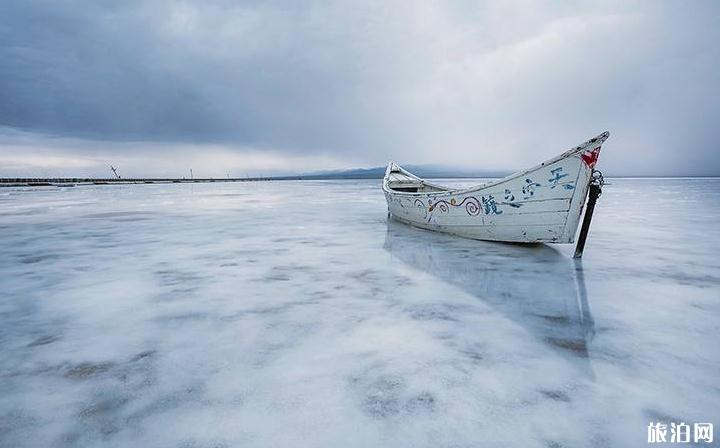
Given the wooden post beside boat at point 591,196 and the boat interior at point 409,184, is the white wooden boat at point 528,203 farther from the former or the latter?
the boat interior at point 409,184

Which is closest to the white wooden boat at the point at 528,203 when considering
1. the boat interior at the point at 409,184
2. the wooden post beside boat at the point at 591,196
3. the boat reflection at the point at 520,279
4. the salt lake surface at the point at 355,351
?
the wooden post beside boat at the point at 591,196

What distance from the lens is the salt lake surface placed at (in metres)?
2.38

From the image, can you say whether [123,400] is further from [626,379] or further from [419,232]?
[419,232]

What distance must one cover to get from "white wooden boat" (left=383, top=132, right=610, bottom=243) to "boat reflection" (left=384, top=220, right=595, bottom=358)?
14.6 inches

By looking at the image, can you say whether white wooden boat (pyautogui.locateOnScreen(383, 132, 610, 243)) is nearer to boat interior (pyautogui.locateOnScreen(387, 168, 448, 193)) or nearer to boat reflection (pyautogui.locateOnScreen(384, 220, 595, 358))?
boat reflection (pyautogui.locateOnScreen(384, 220, 595, 358))

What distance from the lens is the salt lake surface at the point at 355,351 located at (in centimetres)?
238

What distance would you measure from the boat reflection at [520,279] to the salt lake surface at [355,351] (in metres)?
0.05

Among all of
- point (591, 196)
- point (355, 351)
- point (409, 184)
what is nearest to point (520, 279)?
point (591, 196)

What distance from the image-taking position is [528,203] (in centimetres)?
781

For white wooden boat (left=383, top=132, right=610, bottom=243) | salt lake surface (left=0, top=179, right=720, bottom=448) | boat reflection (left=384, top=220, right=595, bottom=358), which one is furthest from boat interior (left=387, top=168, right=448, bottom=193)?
salt lake surface (left=0, top=179, right=720, bottom=448)

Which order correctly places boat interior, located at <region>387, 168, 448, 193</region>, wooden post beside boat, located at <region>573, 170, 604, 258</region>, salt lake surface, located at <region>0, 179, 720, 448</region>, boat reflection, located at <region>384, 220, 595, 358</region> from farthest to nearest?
boat interior, located at <region>387, 168, 448, 193</region>, wooden post beside boat, located at <region>573, 170, 604, 258</region>, boat reflection, located at <region>384, 220, 595, 358</region>, salt lake surface, located at <region>0, 179, 720, 448</region>

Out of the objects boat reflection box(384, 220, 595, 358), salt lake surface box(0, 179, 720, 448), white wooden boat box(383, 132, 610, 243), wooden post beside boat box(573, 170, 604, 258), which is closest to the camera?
salt lake surface box(0, 179, 720, 448)

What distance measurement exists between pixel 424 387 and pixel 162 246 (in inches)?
325

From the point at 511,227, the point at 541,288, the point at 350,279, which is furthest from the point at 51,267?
the point at 511,227
